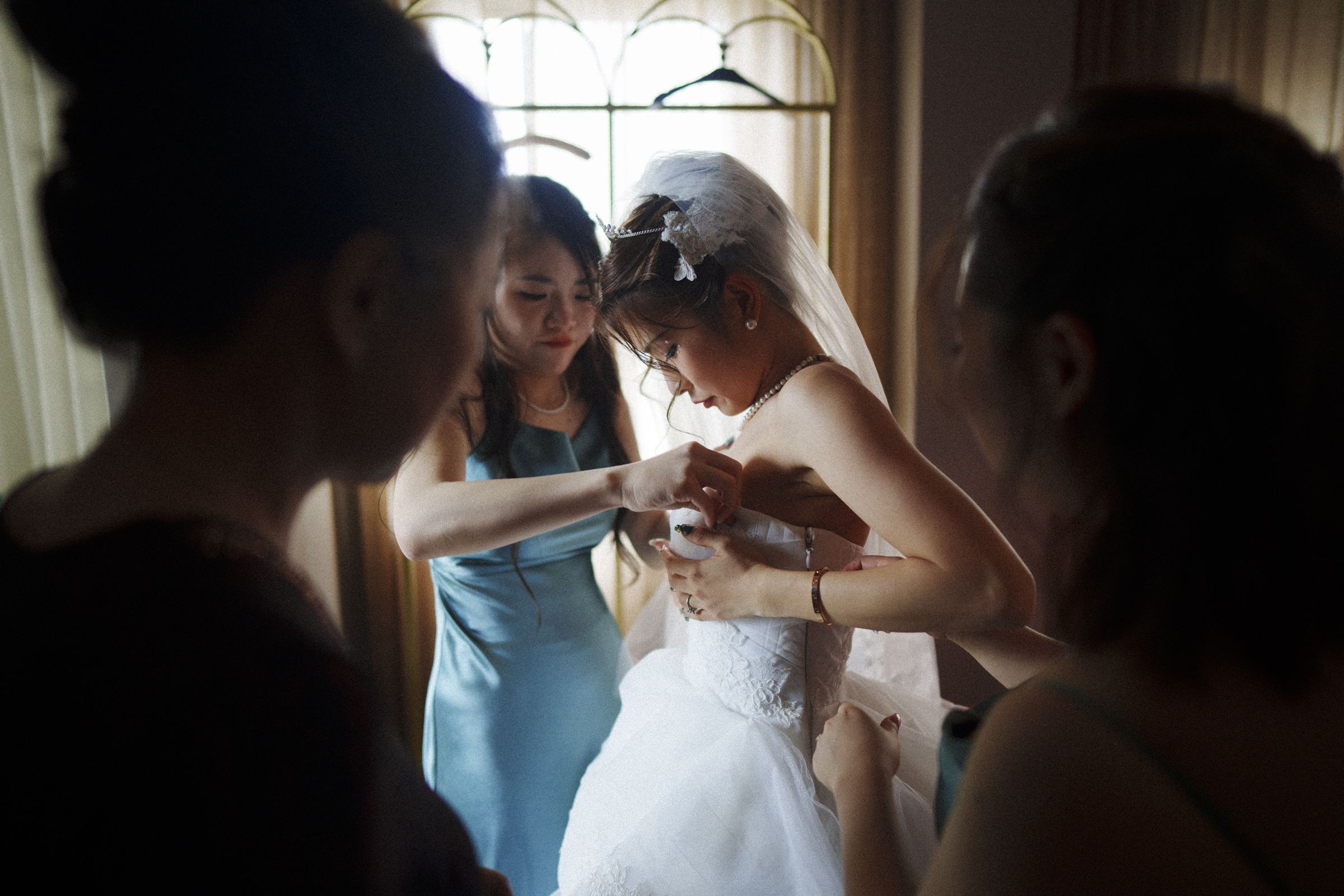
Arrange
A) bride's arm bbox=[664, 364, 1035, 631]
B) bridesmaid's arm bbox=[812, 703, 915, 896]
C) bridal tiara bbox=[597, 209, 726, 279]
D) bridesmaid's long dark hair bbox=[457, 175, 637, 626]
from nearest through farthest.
→ bridesmaid's arm bbox=[812, 703, 915, 896]
bride's arm bbox=[664, 364, 1035, 631]
bridal tiara bbox=[597, 209, 726, 279]
bridesmaid's long dark hair bbox=[457, 175, 637, 626]

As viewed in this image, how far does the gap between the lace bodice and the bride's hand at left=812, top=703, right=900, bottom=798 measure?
0.88 ft

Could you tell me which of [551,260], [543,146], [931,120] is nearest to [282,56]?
[551,260]

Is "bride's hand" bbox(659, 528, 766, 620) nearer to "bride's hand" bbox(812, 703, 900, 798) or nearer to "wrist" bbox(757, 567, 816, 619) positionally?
"wrist" bbox(757, 567, 816, 619)

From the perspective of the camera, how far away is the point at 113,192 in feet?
1.12

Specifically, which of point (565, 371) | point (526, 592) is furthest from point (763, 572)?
point (565, 371)

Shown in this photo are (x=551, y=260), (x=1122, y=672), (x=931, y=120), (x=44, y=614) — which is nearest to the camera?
(x=44, y=614)

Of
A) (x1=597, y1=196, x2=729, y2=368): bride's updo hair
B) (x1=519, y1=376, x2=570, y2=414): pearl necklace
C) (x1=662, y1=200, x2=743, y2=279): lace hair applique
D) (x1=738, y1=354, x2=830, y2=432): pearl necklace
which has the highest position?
(x1=662, y1=200, x2=743, y2=279): lace hair applique

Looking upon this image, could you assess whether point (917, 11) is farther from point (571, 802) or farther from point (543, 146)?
point (571, 802)

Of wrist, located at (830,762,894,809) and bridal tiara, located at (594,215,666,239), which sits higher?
bridal tiara, located at (594,215,666,239)

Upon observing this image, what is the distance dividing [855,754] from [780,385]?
0.55 m

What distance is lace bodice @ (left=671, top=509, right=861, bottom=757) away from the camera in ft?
3.47

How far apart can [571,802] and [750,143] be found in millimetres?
2081

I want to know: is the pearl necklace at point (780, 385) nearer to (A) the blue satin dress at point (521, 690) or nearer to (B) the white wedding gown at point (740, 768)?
(B) the white wedding gown at point (740, 768)

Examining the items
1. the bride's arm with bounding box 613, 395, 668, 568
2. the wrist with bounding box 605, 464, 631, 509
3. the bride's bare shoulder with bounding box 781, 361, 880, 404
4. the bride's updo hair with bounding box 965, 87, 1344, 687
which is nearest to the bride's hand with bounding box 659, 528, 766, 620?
the wrist with bounding box 605, 464, 631, 509
